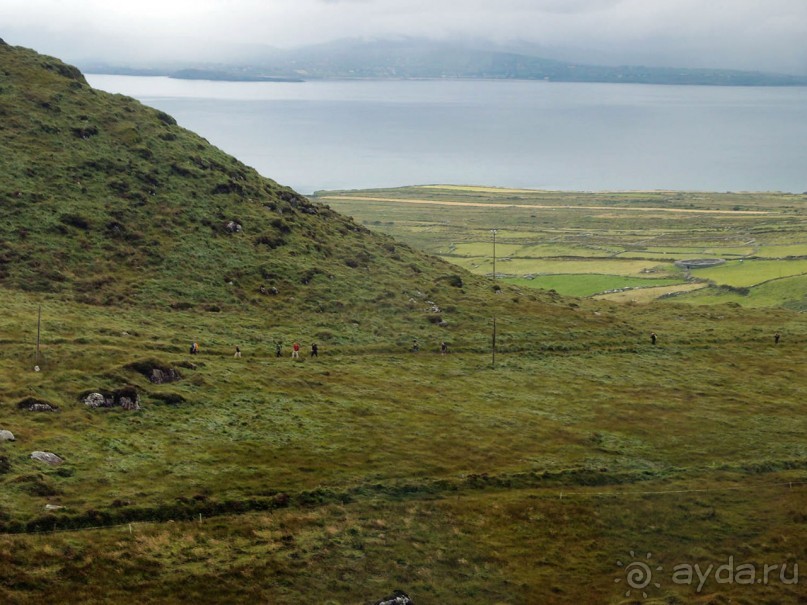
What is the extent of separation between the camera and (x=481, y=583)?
139 ft

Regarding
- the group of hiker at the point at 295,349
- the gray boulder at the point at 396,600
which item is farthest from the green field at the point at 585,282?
the gray boulder at the point at 396,600

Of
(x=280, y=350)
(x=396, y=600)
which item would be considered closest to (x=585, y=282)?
(x=280, y=350)

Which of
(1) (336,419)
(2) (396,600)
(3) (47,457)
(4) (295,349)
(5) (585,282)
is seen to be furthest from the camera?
(5) (585,282)

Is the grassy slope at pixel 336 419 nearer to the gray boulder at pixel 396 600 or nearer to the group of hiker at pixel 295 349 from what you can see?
the group of hiker at pixel 295 349

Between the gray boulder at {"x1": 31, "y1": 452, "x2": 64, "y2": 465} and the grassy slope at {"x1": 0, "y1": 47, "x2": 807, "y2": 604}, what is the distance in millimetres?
964

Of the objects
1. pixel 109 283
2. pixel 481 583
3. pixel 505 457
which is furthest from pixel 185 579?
pixel 109 283

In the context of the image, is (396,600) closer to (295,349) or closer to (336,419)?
(336,419)

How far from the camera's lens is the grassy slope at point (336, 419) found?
42750mm

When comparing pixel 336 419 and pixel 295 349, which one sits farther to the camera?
pixel 295 349

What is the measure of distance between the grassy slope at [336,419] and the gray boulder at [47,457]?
3.16 feet

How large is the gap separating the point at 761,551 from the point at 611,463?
42.9ft

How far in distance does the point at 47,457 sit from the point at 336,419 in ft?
69.5

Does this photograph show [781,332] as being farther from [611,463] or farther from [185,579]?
[185,579]

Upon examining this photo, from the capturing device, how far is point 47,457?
48938 mm
